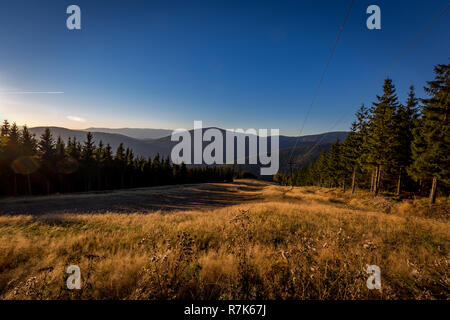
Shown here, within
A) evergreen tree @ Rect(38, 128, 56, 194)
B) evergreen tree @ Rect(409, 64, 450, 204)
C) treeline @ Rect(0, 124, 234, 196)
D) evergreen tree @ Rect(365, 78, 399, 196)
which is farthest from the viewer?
evergreen tree @ Rect(38, 128, 56, 194)

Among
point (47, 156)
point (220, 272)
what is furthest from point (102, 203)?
point (47, 156)

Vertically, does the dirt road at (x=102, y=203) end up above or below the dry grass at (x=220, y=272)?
below

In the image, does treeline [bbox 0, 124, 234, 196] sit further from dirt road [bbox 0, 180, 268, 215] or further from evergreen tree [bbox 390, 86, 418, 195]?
evergreen tree [bbox 390, 86, 418, 195]

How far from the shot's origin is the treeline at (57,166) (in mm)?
30203

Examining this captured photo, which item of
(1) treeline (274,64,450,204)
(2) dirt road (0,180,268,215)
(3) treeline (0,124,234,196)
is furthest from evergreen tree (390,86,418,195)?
(3) treeline (0,124,234,196)

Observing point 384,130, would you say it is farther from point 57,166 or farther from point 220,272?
point 57,166

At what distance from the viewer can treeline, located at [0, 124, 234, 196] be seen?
3020cm

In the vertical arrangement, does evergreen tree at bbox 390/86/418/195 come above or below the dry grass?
above

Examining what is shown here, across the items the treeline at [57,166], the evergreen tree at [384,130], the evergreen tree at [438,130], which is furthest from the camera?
the treeline at [57,166]

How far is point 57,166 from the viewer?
35.1 metres

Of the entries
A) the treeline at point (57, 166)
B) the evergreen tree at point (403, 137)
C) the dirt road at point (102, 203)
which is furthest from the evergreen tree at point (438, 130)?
the treeline at point (57, 166)

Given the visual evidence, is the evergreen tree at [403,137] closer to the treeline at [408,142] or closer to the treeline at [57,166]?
the treeline at [408,142]
